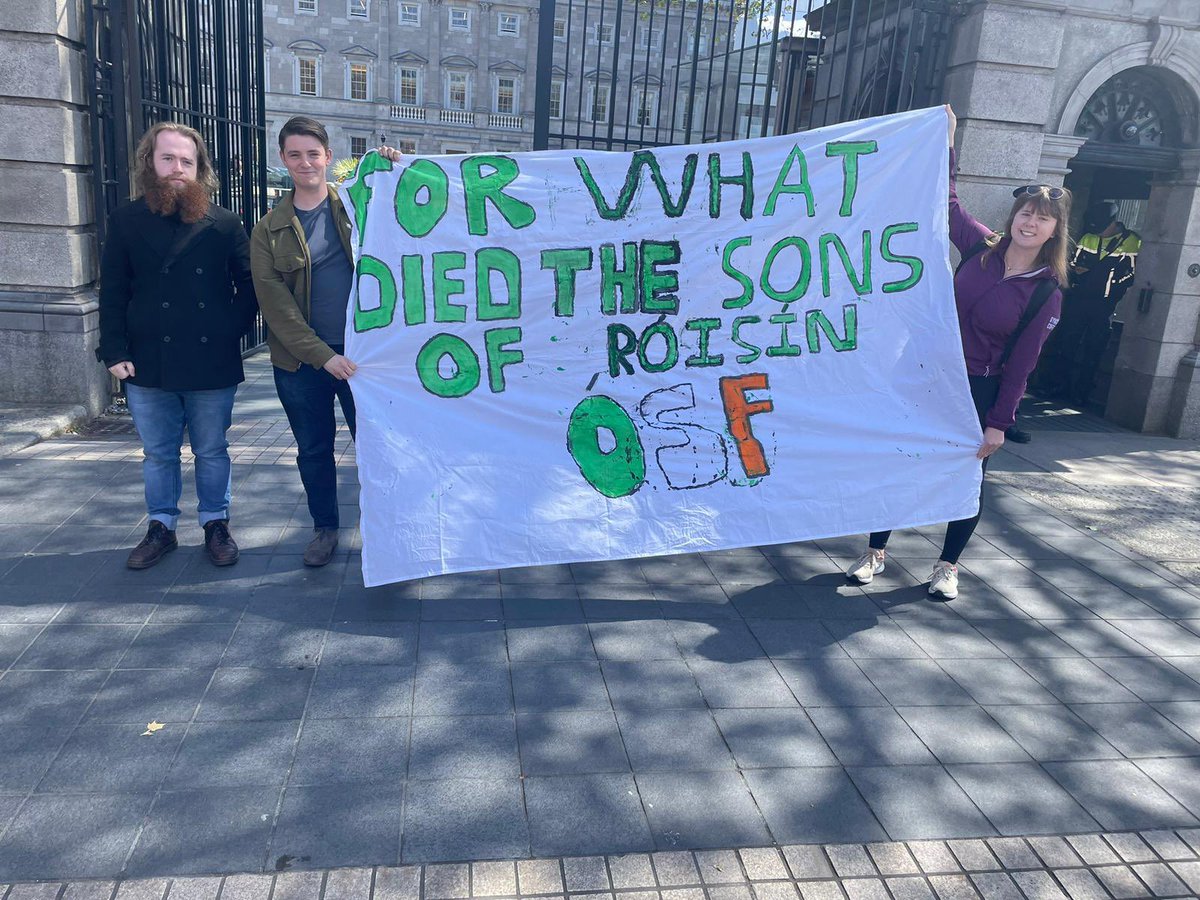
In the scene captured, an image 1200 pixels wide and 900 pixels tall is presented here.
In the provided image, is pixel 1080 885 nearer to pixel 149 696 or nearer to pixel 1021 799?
pixel 1021 799

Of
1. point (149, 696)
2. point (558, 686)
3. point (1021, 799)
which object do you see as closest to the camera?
point (1021, 799)

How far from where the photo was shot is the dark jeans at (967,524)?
15.4ft

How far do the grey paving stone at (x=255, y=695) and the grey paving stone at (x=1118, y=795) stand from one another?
2836 millimetres

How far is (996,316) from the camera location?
452 cm

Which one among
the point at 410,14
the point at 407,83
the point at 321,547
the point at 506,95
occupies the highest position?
the point at 410,14

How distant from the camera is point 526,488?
14.3ft

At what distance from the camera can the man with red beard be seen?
4.27 meters

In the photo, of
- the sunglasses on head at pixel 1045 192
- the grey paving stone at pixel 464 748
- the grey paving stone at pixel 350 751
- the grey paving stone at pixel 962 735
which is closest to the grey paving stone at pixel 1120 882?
the grey paving stone at pixel 962 735

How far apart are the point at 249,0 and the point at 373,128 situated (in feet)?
151

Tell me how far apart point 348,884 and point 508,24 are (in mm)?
54974

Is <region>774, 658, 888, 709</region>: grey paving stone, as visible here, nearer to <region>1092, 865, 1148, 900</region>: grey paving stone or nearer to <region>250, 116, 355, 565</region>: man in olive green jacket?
<region>1092, 865, 1148, 900</region>: grey paving stone

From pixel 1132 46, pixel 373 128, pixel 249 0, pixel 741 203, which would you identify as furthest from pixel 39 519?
pixel 373 128

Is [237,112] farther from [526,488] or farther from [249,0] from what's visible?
[526,488]

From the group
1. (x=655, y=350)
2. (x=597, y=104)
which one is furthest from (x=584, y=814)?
(x=597, y=104)
